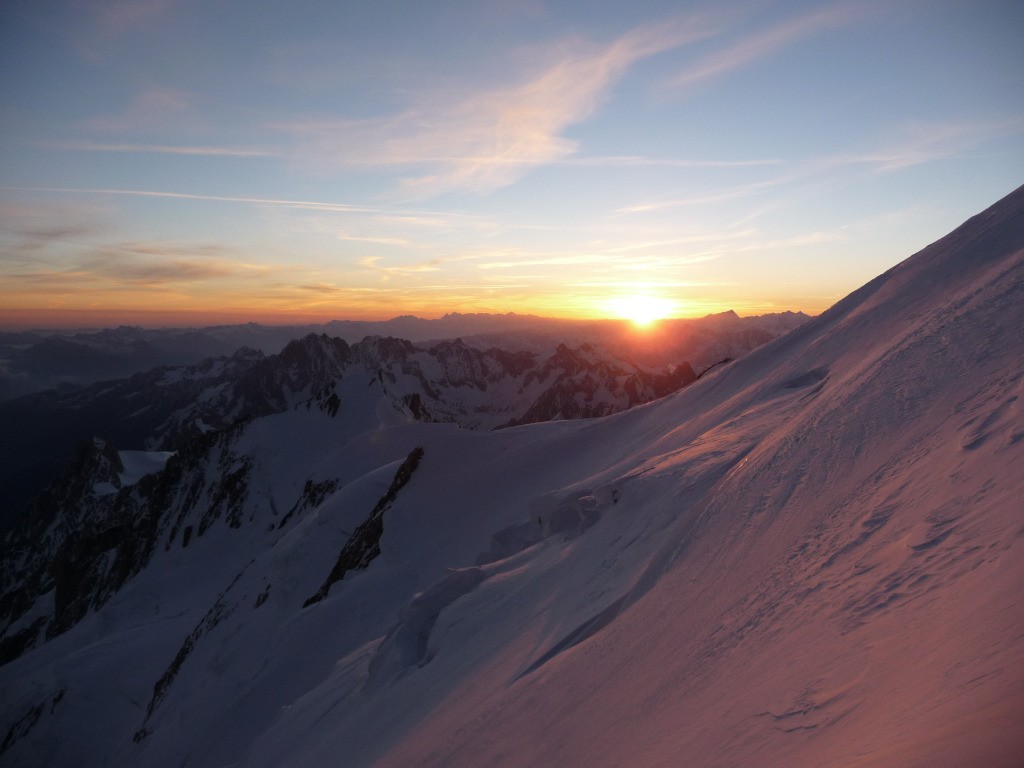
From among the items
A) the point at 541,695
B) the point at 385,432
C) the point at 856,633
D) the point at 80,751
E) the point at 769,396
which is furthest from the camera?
the point at 385,432

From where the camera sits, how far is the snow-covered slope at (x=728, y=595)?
4.48 meters

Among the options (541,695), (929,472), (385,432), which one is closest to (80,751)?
(385,432)

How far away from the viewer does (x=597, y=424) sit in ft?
114

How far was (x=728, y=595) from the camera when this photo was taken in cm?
751

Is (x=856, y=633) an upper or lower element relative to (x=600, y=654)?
upper

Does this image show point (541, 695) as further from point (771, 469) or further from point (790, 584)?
point (771, 469)

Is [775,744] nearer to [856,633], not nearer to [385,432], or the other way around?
[856,633]

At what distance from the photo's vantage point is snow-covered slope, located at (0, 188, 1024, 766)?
176 inches

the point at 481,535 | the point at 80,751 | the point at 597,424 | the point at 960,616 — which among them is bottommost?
the point at 80,751

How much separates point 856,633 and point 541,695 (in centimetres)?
471

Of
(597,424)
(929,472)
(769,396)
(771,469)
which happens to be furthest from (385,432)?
(929,472)

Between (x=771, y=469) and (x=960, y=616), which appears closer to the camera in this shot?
(x=960, y=616)

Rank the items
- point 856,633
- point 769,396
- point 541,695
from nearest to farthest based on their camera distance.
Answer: point 856,633 < point 541,695 < point 769,396

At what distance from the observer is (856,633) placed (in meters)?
5.12
